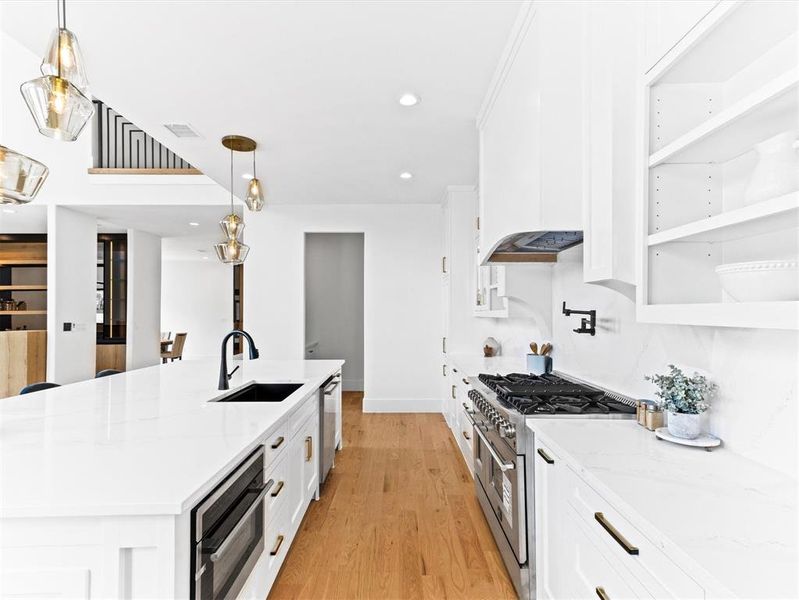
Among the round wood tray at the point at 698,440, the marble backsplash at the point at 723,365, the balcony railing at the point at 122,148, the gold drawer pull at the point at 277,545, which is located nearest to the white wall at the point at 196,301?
the balcony railing at the point at 122,148

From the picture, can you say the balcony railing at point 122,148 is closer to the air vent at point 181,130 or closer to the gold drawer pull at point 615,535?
the air vent at point 181,130

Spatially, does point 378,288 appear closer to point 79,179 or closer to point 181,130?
point 181,130

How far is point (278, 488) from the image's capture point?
6.08 ft

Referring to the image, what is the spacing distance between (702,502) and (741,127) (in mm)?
976

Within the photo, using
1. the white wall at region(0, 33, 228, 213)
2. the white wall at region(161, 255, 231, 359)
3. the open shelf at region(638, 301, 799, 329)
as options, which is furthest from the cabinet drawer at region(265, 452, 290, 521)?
the white wall at region(161, 255, 231, 359)

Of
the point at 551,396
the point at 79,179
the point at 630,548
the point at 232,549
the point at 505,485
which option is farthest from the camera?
the point at 79,179

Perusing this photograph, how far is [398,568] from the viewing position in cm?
212

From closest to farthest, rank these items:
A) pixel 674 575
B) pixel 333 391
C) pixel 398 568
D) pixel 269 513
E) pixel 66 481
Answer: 1. pixel 674 575
2. pixel 66 481
3. pixel 269 513
4. pixel 398 568
5. pixel 333 391

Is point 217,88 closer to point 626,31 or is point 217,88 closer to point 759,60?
point 626,31

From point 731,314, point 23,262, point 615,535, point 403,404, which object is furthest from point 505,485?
point 23,262

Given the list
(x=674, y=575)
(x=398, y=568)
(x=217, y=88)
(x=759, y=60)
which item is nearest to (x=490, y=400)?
(x=398, y=568)

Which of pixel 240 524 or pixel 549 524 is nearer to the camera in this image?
pixel 240 524

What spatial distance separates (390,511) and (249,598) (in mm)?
1341

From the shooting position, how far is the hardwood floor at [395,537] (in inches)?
77.8
